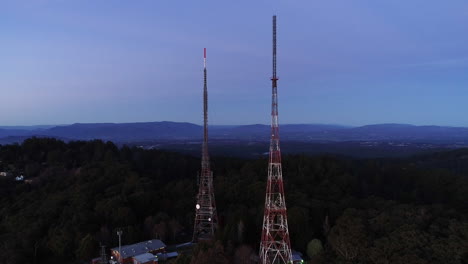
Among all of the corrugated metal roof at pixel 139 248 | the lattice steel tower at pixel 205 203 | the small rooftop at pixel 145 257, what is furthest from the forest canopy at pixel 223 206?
the small rooftop at pixel 145 257

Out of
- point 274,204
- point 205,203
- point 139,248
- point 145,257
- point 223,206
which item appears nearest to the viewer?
point 274,204

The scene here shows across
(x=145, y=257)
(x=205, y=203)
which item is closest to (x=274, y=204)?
(x=205, y=203)

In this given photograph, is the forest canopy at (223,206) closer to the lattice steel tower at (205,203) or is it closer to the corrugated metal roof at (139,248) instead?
the lattice steel tower at (205,203)

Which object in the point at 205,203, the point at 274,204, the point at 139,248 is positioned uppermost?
the point at 274,204

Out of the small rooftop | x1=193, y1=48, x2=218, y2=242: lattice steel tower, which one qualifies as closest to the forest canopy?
x1=193, y1=48, x2=218, y2=242: lattice steel tower

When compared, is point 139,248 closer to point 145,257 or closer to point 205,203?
point 145,257

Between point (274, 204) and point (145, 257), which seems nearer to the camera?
point (274, 204)
